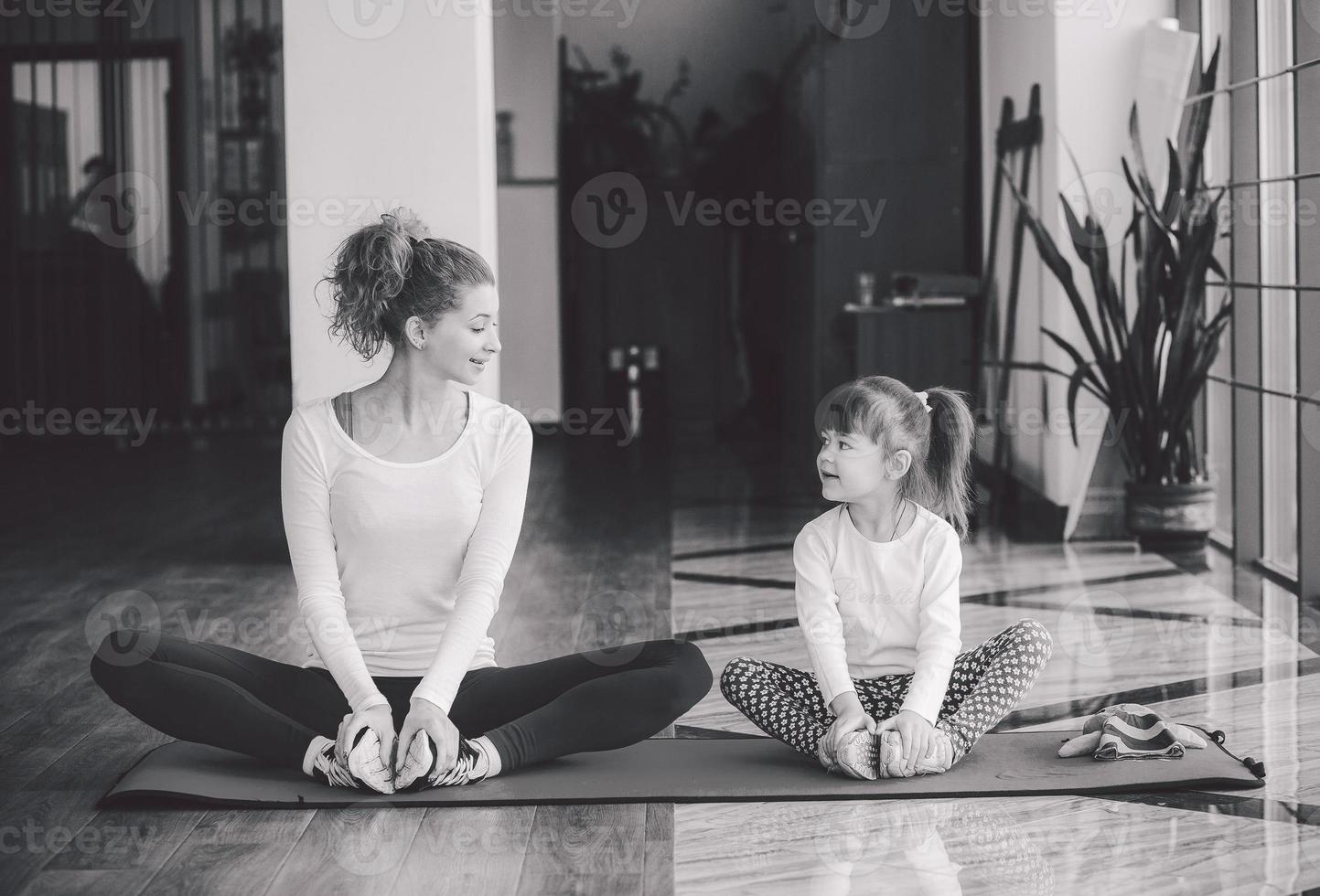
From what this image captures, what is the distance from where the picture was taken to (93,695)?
289 cm

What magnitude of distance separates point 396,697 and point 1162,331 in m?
3.04

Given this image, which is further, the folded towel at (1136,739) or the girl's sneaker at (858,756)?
the folded towel at (1136,739)

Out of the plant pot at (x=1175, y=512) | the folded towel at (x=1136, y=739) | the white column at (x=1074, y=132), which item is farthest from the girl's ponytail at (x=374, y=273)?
the white column at (x=1074, y=132)

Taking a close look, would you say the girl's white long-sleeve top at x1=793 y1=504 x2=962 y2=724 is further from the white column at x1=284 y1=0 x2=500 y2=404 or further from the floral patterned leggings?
the white column at x1=284 y1=0 x2=500 y2=404

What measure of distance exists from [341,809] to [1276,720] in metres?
1.56

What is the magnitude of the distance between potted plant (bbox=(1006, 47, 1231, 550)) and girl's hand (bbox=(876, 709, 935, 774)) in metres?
2.36

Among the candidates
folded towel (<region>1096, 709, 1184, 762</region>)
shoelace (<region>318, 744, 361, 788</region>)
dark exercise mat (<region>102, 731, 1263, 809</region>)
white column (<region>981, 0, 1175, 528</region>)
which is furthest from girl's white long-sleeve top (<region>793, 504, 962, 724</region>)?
white column (<region>981, 0, 1175, 528</region>)

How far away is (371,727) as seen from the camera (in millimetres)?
2068

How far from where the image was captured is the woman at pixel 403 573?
218 centimetres

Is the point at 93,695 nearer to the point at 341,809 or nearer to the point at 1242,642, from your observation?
the point at 341,809

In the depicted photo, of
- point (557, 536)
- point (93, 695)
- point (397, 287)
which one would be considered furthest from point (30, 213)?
point (397, 287)

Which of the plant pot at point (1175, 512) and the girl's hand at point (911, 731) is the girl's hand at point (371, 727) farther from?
the plant pot at point (1175, 512)

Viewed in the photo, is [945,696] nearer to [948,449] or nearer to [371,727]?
[948,449]

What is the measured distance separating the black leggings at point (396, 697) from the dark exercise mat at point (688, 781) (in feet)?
0.17
